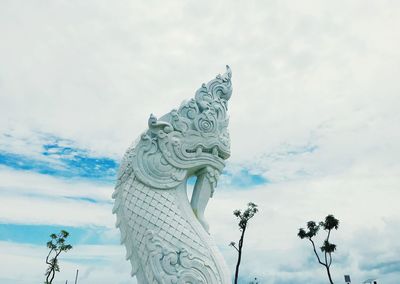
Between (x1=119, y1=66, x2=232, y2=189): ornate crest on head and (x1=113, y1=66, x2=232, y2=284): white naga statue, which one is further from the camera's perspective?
(x1=119, y1=66, x2=232, y2=189): ornate crest on head

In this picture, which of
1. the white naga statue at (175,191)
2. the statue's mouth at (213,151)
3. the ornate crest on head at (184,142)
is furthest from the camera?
the statue's mouth at (213,151)

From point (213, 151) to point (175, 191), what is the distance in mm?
897

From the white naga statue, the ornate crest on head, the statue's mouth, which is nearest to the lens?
the white naga statue

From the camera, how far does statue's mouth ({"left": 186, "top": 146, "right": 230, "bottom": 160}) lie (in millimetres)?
5918

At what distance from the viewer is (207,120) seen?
19.7 feet

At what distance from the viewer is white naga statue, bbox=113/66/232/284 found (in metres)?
5.12

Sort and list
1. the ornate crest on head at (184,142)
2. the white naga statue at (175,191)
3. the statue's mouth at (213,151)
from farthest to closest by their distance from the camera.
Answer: the statue's mouth at (213,151)
the ornate crest on head at (184,142)
the white naga statue at (175,191)

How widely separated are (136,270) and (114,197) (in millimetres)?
1157

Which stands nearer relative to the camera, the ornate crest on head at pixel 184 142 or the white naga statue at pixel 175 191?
the white naga statue at pixel 175 191

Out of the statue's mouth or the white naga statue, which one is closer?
the white naga statue

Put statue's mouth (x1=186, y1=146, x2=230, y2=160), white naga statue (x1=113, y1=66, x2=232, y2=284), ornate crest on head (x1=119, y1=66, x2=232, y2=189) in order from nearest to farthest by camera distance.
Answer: white naga statue (x1=113, y1=66, x2=232, y2=284) → ornate crest on head (x1=119, y1=66, x2=232, y2=189) → statue's mouth (x1=186, y1=146, x2=230, y2=160)

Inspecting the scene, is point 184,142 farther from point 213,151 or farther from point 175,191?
point 175,191

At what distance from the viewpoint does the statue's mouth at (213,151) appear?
19.4ft

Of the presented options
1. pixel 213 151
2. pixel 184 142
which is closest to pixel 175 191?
pixel 184 142
